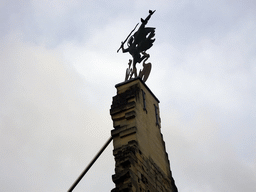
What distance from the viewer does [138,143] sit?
8.67 m

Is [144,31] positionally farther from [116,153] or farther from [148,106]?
[116,153]

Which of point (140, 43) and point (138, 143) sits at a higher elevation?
point (140, 43)

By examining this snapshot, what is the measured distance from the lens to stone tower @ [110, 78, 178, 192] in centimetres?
816

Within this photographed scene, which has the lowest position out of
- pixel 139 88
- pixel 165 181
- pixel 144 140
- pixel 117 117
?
pixel 165 181

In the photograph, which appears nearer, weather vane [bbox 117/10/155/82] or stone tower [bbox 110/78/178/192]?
stone tower [bbox 110/78/178/192]

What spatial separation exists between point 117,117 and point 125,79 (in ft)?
4.56

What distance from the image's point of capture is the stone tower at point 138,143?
8155 mm

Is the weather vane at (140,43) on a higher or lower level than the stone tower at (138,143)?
higher

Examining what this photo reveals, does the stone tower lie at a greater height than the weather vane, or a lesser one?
lesser

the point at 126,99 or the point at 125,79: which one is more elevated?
the point at 125,79

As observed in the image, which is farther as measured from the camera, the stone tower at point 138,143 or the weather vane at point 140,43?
the weather vane at point 140,43

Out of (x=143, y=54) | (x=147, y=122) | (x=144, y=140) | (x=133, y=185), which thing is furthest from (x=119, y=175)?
(x=143, y=54)

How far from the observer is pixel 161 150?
383 inches

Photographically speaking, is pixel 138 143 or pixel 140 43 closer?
pixel 138 143
